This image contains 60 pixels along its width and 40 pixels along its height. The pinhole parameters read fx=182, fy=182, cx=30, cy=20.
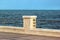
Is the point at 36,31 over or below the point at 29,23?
below

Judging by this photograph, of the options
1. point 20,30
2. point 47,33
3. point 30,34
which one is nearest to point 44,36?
point 47,33

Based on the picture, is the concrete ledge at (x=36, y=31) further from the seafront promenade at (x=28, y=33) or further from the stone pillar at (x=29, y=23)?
the stone pillar at (x=29, y=23)

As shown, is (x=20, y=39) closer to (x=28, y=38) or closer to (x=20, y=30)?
(x=28, y=38)

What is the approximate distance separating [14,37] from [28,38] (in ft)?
2.67

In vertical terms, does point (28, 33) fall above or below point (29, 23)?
below

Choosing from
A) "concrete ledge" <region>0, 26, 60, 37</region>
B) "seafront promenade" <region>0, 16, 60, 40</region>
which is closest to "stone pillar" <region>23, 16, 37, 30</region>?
"seafront promenade" <region>0, 16, 60, 40</region>

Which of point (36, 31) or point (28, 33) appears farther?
point (28, 33)

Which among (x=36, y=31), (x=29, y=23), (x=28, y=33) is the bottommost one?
(x=28, y=33)

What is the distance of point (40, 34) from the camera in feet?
33.8

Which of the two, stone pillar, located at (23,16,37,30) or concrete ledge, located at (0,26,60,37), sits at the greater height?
stone pillar, located at (23,16,37,30)

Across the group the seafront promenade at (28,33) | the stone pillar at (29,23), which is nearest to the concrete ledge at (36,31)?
the seafront promenade at (28,33)

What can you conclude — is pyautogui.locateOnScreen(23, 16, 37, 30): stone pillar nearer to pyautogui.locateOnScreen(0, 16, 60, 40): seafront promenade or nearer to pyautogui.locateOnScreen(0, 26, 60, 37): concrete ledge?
pyautogui.locateOnScreen(0, 16, 60, 40): seafront promenade

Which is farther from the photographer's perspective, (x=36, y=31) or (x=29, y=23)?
(x=29, y=23)

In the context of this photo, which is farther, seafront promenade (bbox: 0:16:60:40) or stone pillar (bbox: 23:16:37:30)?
stone pillar (bbox: 23:16:37:30)
